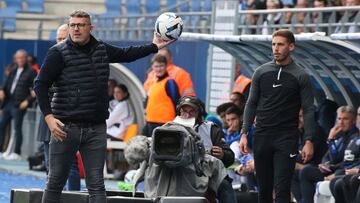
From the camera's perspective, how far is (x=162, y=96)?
19.4 m

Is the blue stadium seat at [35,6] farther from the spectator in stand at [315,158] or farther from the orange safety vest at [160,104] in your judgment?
the spectator in stand at [315,158]

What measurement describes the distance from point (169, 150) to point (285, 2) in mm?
9301

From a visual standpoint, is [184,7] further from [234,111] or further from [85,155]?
[85,155]

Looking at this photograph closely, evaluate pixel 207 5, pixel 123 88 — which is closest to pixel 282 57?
pixel 123 88

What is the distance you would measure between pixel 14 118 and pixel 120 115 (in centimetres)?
400

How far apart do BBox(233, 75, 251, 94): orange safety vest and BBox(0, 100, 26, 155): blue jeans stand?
22.7 ft

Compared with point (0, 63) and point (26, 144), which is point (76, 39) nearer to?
point (26, 144)

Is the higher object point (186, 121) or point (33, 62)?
point (33, 62)

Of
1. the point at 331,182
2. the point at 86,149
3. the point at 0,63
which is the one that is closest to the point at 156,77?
the point at 331,182

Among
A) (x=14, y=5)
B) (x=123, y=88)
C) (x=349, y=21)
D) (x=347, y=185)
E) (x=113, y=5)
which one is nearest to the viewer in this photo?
(x=347, y=185)

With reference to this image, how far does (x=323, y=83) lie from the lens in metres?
16.9

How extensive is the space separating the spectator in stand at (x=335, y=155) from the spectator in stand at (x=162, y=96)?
12.5ft

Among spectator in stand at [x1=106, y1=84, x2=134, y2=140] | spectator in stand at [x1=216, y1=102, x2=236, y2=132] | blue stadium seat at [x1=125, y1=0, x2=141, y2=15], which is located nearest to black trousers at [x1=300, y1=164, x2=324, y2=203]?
spectator in stand at [x1=216, y1=102, x2=236, y2=132]

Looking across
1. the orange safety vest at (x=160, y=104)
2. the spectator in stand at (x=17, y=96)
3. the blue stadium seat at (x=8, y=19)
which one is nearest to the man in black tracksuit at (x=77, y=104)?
the orange safety vest at (x=160, y=104)
